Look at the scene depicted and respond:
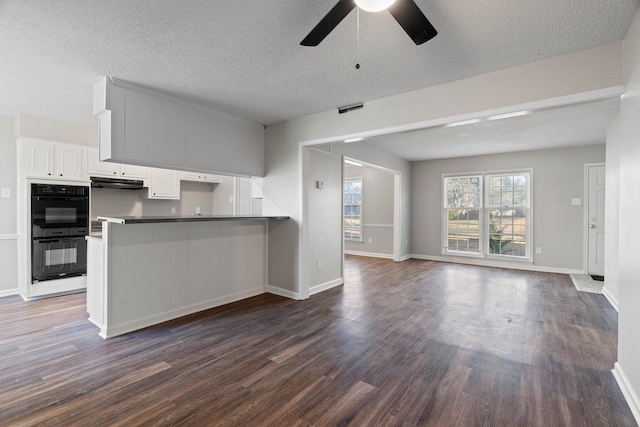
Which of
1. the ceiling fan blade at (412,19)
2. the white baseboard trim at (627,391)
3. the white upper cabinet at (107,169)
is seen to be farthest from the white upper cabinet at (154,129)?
the white baseboard trim at (627,391)

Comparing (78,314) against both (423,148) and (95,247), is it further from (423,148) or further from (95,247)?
(423,148)

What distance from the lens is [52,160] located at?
4.18m

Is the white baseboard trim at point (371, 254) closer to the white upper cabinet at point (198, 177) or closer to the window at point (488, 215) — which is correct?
the window at point (488, 215)

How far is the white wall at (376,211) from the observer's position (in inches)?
303

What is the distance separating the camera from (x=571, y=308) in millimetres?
3852

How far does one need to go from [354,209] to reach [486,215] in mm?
3143

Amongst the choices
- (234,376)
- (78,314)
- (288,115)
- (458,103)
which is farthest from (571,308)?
(78,314)

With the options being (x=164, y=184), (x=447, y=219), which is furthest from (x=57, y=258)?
(x=447, y=219)

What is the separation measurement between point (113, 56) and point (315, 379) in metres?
2.98

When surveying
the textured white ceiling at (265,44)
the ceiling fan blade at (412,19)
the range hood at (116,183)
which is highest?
the textured white ceiling at (265,44)

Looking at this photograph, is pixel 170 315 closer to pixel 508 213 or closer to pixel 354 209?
pixel 354 209

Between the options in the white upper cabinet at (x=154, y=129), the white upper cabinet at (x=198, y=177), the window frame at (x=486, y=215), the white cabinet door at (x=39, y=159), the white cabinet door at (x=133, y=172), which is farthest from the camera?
the window frame at (x=486, y=215)

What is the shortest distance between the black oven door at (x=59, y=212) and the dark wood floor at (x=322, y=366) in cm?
104

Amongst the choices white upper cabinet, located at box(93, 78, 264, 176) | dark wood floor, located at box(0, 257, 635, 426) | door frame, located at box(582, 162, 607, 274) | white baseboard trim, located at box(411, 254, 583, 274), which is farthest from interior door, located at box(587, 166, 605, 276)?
white upper cabinet, located at box(93, 78, 264, 176)
